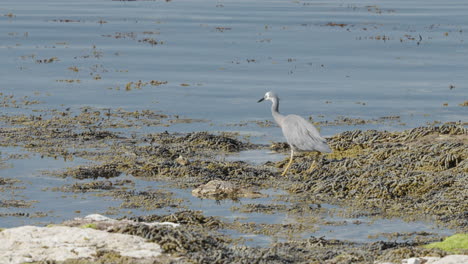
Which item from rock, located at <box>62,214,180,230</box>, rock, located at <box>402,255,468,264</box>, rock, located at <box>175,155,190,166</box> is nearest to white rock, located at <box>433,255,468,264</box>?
rock, located at <box>402,255,468,264</box>

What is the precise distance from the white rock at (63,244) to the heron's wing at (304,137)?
722 centimetres

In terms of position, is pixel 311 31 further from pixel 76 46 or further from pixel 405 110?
pixel 405 110

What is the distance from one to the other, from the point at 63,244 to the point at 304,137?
304 inches

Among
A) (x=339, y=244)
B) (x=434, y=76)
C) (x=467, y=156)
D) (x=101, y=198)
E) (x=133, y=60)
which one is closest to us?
(x=339, y=244)

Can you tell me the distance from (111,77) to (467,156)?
52.5 ft

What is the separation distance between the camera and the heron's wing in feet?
54.1

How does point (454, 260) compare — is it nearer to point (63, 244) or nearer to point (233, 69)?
point (63, 244)

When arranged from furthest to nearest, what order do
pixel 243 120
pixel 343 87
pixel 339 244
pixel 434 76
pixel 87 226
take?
pixel 434 76 → pixel 343 87 → pixel 243 120 → pixel 339 244 → pixel 87 226

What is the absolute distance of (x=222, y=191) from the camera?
14688mm

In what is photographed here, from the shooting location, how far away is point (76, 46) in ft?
130

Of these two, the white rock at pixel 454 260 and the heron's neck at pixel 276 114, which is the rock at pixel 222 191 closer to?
the heron's neck at pixel 276 114

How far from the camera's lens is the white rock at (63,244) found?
9.25 metres

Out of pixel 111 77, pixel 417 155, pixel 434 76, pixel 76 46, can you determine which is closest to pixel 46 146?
pixel 417 155

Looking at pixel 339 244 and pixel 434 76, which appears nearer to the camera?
pixel 339 244
